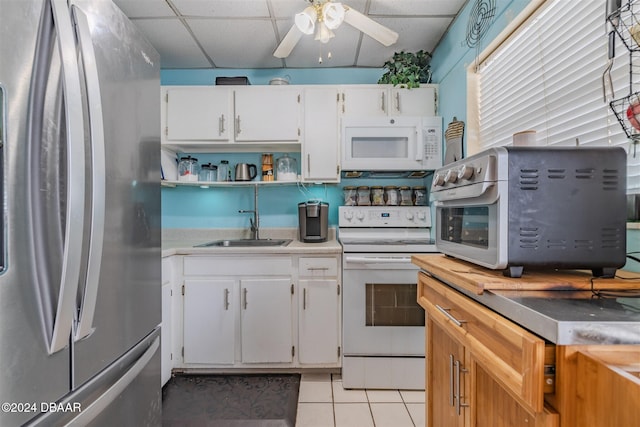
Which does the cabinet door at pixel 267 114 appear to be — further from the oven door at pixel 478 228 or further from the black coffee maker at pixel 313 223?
the oven door at pixel 478 228

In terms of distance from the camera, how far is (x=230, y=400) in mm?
1934

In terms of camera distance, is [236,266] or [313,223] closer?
[236,266]

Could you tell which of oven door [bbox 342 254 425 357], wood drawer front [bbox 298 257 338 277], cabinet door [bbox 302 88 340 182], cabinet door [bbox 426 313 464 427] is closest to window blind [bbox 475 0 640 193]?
cabinet door [bbox 426 313 464 427]

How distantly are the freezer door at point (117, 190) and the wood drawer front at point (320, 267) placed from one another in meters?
1.15

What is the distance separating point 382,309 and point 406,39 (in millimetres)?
1990

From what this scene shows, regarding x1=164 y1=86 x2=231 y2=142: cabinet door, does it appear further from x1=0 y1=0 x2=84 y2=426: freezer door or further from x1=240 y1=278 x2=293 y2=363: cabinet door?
x1=0 y1=0 x2=84 y2=426: freezer door

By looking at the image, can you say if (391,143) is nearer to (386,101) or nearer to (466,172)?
(386,101)

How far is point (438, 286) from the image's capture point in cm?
113

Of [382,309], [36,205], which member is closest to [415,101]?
[382,309]

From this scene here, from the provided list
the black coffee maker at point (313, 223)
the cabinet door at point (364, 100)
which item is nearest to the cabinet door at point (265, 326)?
the black coffee maker at point (313, 223)

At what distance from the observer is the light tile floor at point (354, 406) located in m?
1.75

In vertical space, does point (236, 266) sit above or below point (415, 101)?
below

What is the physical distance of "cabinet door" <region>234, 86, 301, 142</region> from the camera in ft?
8.19

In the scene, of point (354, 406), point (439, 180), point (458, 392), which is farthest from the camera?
point (354, 406)
